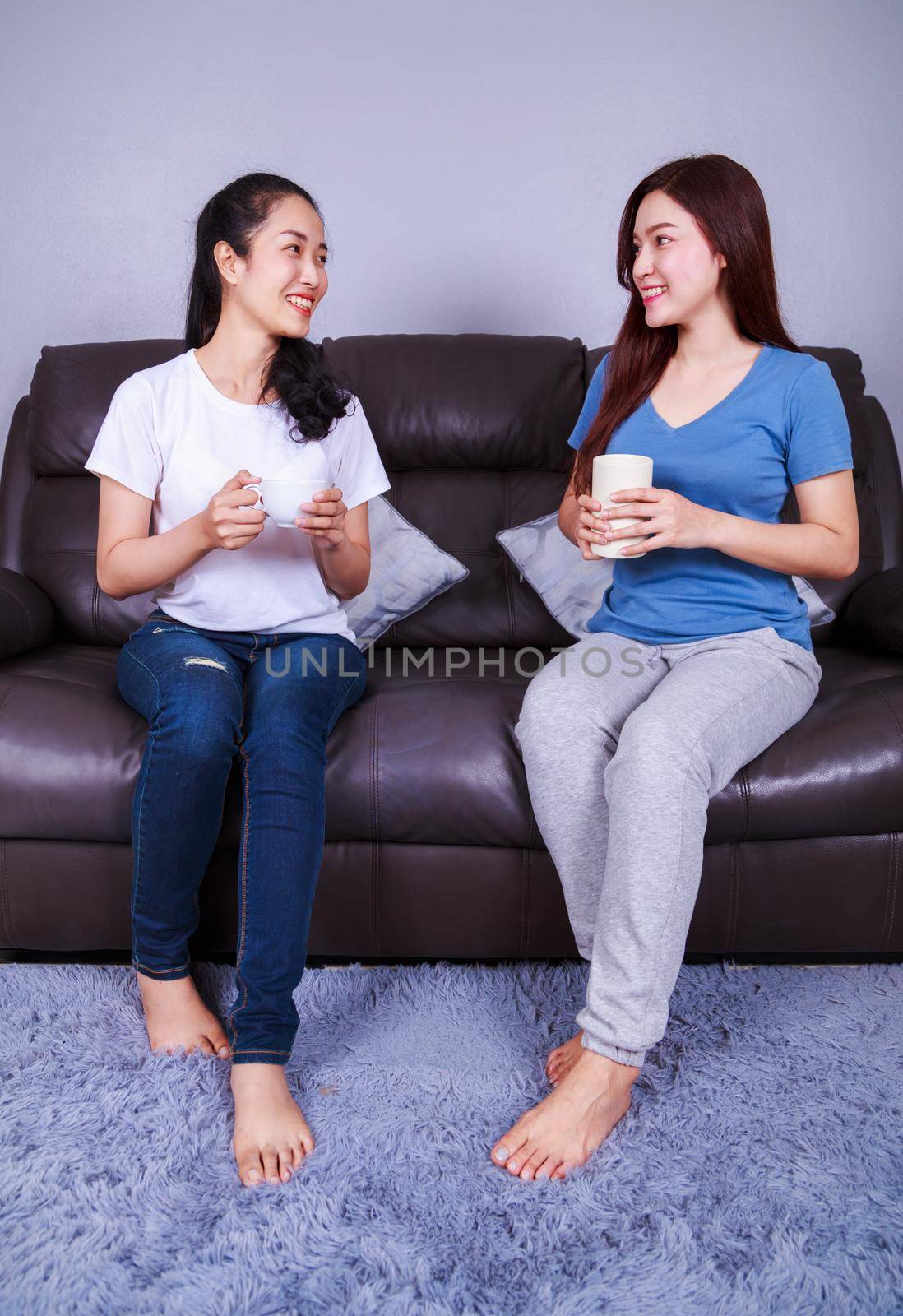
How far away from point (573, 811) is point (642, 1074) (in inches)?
13.8

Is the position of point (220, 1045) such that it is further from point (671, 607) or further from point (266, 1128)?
point (671, 607)

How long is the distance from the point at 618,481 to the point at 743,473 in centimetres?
32

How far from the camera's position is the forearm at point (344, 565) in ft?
5.03

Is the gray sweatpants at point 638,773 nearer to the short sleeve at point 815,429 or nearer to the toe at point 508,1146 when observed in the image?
the toe at point 508,1146

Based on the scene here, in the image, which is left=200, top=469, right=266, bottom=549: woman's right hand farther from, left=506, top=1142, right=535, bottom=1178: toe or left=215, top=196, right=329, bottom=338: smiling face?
left=506, top=1142, right=535, bottom=1178: toe

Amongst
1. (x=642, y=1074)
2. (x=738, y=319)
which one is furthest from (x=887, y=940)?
(x=738, y=319)

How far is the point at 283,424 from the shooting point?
1.60m

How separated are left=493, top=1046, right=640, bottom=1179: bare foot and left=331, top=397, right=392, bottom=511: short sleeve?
90 cm

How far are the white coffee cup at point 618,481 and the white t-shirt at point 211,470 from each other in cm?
47

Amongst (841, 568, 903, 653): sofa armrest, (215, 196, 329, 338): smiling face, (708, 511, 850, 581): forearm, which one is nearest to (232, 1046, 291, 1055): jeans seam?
(708, 511, 850, 581): forearm

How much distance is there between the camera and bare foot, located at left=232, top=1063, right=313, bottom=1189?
1159 millimetres

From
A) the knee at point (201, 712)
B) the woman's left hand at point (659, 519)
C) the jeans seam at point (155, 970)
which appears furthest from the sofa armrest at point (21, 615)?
the woman's left hand at point (659, 519)

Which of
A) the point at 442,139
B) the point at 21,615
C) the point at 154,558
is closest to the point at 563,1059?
the point at 154,558

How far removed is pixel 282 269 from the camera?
60.8 inches
